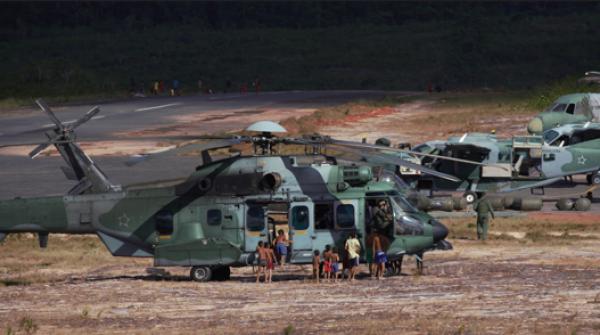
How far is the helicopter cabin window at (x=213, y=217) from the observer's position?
24514 millimetres

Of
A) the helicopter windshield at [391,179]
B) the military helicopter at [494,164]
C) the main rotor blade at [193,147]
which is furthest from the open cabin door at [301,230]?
the military helicopter at [494,164]

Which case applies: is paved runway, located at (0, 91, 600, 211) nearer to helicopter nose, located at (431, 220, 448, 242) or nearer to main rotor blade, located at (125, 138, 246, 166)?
main rotor blade, located at (125, 138, 246, 166)

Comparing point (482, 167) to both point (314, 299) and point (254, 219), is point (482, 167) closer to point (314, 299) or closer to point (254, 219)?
point (254, 219)

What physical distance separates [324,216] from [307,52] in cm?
10083

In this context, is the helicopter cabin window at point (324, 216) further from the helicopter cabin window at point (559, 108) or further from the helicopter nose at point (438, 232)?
the helicopter cabin window at point (559, 108)

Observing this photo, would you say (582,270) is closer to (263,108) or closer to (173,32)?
(263,108)

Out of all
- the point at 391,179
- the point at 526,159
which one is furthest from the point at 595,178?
the point at 391,179

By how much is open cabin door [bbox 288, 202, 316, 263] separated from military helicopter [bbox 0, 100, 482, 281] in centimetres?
2

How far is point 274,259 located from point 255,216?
0.90 m

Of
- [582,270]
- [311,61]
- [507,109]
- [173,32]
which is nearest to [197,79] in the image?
[311,61]

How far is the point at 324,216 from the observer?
80.1 feet

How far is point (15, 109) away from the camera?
3127 inches

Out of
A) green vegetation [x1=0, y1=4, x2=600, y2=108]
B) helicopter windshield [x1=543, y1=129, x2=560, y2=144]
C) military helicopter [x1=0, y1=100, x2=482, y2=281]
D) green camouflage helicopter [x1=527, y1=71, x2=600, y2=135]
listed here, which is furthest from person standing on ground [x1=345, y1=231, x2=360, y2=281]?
green vegetation [x1=0, y1=4, x2=600, y2=108]

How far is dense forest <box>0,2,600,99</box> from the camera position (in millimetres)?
109312
